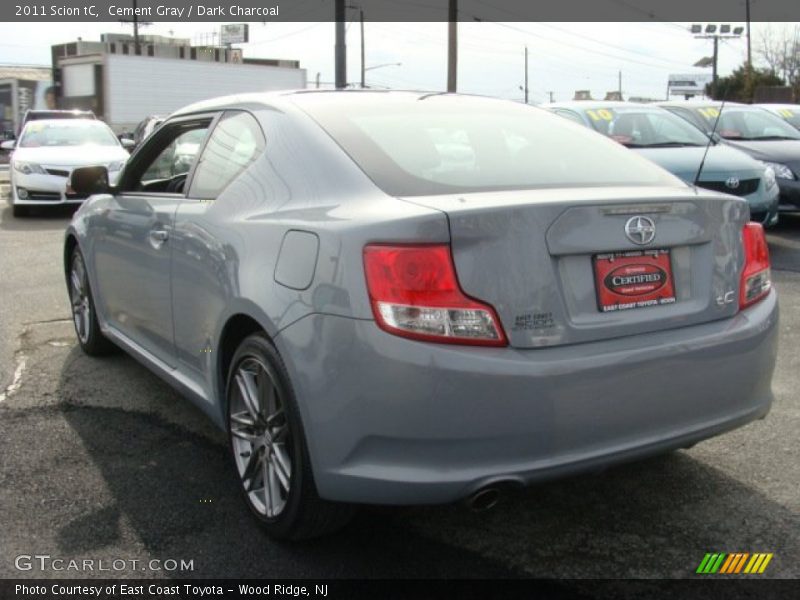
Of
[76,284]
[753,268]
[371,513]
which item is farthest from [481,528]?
[76,284]

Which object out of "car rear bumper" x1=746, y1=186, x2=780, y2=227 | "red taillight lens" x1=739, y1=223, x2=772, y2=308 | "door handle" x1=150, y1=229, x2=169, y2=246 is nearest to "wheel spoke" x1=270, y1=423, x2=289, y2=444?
"door handle" x1=150, y1=229, x2=169, y2=246

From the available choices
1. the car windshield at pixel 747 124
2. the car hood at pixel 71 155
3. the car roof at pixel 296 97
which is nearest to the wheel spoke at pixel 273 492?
the car roof at pixel 296 97

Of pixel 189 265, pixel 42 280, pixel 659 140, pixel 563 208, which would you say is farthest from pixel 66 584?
pixel 659 140

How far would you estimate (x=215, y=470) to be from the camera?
354cm

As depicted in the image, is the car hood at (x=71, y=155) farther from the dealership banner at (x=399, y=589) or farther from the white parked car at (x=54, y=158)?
the dealership banner at (x=399, y=589)

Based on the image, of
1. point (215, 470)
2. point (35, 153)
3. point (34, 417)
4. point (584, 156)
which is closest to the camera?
point (584, 156)

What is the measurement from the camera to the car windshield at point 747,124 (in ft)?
34.6

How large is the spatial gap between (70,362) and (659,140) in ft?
21.4

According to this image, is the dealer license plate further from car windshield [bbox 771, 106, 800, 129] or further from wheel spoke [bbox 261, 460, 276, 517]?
car windshield [bbox 771, 106, 800, 129]

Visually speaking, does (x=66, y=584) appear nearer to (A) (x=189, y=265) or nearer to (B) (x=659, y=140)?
(A) (x=189, y=265)

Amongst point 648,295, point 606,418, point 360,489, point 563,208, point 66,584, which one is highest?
point 563,208

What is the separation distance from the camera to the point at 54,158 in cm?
1259

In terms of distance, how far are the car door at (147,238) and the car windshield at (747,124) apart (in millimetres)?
7912

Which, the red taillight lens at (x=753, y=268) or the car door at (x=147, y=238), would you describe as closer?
the red taillight lens at (x=753, y=268)
